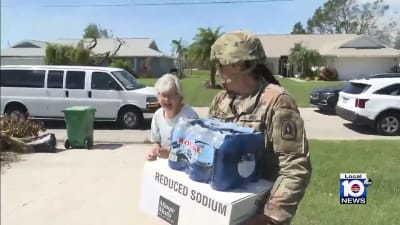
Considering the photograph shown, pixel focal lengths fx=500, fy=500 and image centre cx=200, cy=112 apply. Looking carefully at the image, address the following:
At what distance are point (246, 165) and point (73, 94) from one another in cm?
1194

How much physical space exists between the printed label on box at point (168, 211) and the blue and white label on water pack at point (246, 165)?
340 mm

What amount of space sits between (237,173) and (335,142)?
342 inches

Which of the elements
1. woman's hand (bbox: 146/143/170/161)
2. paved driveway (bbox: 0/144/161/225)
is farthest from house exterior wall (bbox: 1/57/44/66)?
woman's hand (bbox: 146/143/170/161)

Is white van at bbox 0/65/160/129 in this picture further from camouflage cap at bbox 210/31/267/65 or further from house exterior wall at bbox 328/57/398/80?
house exterior wall at bbox 328/57/398/80

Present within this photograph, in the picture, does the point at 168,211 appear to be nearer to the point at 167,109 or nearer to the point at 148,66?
the point at 167,109

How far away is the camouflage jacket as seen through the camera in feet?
6.20

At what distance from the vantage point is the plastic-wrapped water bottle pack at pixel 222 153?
73.1 inches

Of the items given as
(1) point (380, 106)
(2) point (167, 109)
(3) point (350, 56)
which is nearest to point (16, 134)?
(2) point (167, 109)

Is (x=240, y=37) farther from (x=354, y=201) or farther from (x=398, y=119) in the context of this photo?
(x=398, y=119)

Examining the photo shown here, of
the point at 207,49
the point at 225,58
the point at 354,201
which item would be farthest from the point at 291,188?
the point at 207,49

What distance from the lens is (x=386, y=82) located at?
12.5m

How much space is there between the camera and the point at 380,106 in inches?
485

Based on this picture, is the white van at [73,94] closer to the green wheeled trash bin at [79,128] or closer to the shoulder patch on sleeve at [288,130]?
the green wheeled trash bin at [79,128]

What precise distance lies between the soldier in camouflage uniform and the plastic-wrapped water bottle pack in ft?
0.23
